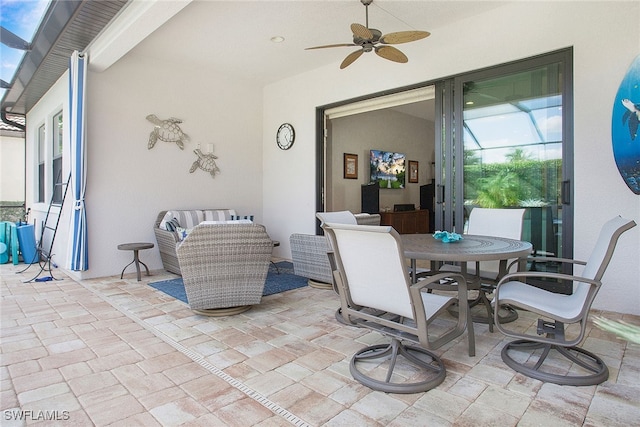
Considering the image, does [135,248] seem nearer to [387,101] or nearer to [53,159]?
[53,159]

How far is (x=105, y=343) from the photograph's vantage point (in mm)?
2785

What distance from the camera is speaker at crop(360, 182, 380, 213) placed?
7.29 metres

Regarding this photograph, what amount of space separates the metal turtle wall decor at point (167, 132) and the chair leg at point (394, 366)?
14.9ft

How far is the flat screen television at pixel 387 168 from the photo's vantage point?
7.94m

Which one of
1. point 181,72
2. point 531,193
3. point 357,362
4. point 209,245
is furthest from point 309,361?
point 181,72

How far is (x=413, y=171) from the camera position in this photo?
9109 mm

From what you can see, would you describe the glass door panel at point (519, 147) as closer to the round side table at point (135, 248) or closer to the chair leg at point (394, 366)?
the chair leg at point (394, 366)

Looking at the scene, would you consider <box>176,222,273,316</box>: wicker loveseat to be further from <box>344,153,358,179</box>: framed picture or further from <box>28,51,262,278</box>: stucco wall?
<box>344,153,358,179</box>: framed picture

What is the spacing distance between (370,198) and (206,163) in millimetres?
3179

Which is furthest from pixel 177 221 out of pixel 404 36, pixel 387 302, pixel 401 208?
pixel 401 208

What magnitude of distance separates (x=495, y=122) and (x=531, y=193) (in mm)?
895

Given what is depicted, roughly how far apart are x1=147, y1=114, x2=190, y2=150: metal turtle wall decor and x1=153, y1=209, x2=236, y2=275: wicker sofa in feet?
3.47

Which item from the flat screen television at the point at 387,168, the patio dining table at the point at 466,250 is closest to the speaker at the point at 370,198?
the flat screen television at the point at 387,168

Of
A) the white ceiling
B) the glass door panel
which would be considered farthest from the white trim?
the glass door panel
